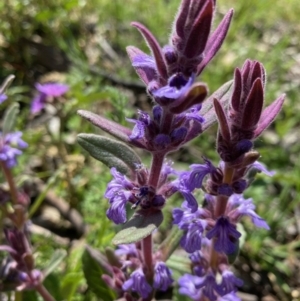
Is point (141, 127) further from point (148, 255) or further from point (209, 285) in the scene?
point (209, 285)

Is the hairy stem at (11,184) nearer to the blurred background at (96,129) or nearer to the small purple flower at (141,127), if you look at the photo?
the blurred background at (96,129)

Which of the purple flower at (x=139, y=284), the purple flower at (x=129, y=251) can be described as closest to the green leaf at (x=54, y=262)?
the purple flower at (x=129, y=251)

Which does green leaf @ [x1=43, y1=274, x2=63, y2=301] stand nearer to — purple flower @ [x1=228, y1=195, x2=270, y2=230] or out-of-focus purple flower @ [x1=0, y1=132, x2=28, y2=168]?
out-of-focus purple flower @ [x1=0, y1=132, x2=28, y2=168]

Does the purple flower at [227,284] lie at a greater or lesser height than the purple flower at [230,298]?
greater

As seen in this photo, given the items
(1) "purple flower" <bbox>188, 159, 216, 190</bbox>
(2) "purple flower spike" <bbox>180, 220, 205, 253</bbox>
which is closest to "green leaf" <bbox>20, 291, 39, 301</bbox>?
(2) "purple flower spike" <bbox>180, 220, 205, 253</bbox>

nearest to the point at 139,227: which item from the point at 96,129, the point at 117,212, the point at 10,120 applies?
the point at 117,212
